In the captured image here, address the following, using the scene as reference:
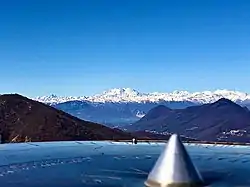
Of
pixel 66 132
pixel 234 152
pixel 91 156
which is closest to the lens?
pixel 91 156

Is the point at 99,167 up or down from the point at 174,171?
up

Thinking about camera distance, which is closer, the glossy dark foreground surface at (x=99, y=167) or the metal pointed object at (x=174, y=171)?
the metal pointed object at (x=174, y=171)

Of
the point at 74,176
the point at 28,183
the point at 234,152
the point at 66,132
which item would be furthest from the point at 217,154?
the point at 66,132

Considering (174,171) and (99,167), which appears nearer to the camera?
(174,171)

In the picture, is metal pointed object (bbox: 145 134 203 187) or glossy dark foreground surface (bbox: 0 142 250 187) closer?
metal pointed object (bbox: 145 134 203 187)

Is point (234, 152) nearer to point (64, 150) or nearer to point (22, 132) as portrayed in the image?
point (64, 150)
